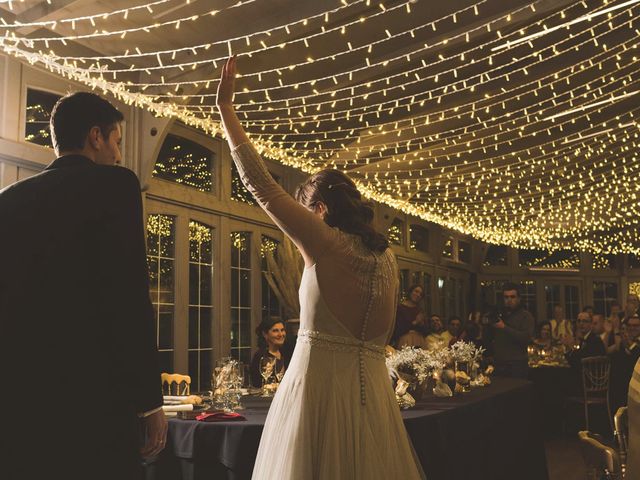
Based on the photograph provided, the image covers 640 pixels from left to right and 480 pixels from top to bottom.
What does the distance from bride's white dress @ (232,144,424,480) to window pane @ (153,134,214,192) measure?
16.2 feet

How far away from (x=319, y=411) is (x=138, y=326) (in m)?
0.75

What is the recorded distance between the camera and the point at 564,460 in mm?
6598

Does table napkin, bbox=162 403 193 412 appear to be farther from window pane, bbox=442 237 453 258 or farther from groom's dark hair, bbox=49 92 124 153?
window pane, bbox=442 237 453 258

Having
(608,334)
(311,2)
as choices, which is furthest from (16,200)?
(608,334)

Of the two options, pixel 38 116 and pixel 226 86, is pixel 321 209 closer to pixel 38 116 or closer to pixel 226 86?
pixel 226 86

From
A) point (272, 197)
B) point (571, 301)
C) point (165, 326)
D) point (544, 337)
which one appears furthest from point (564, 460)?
point (571, 301)

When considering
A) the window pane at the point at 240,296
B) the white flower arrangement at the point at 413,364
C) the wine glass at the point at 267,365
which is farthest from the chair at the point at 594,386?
the wine glass at the point at 267,365

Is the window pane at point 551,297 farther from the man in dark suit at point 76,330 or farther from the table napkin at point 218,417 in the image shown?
the man in dark suit at point 76,330

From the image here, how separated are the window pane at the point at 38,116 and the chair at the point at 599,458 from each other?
4.45 meters

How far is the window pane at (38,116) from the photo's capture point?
5.43m

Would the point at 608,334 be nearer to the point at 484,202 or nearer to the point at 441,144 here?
the point at 484,202

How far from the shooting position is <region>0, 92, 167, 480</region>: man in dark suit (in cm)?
150

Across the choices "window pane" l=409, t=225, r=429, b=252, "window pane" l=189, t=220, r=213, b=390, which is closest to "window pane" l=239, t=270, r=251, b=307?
"window pane" l=189, t=220, r=213, b=390

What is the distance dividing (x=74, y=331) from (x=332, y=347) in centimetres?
84
